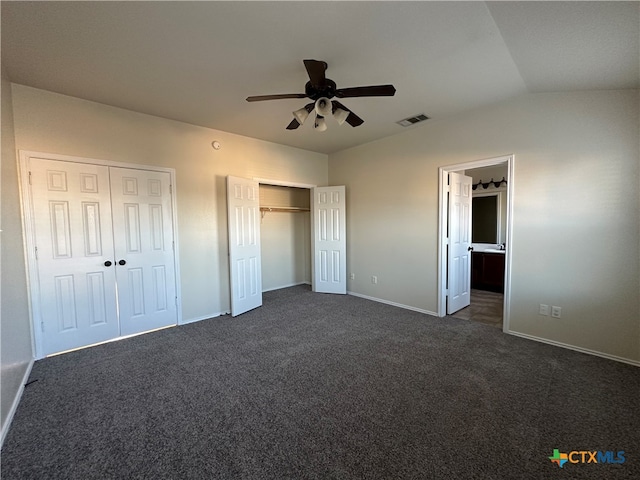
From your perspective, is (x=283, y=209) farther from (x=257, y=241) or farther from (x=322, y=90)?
(x=322, y=90)

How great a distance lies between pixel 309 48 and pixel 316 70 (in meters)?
0.32

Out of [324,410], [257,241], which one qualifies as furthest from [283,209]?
[324,410]

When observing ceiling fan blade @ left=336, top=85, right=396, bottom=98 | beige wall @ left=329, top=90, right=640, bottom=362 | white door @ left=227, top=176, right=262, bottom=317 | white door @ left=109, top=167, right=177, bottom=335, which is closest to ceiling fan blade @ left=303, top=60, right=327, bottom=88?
ceiling fan blade @ left=336, top=85, right=396, bottom=98

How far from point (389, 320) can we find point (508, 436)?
2.10 m

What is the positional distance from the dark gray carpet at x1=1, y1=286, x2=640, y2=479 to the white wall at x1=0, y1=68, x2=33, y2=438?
7.6 inches

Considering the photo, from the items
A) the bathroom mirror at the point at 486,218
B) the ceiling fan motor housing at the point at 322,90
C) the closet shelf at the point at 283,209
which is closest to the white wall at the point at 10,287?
the ceiling fan motor housing at the point at 322,90

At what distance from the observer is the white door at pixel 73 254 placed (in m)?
2.83

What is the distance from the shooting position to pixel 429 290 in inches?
159

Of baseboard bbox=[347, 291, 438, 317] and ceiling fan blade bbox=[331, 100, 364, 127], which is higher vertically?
ceiling fan blade bbox=[331, 100, 364, 127]

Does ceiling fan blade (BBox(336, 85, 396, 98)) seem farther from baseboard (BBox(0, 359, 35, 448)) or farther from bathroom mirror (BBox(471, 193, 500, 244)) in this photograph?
bathroom mirror (BBox(471, 193, 500, 244))

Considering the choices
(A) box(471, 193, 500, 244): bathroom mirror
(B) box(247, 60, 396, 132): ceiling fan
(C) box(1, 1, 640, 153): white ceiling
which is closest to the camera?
(C) box(1, 1, 640, 153): white ceiling

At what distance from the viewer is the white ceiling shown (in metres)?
1.77

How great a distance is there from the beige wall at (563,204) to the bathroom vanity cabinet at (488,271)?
2158 millimetres

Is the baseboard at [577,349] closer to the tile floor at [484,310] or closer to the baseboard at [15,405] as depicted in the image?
the tile floor at [484,310]
